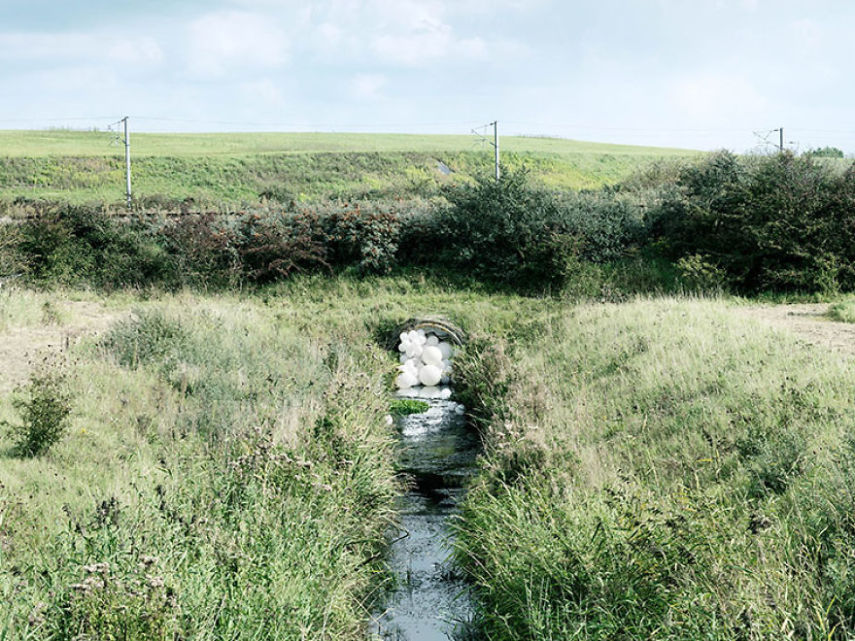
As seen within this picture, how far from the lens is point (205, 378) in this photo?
11.7m

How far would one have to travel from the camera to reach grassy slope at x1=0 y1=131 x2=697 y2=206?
181ft

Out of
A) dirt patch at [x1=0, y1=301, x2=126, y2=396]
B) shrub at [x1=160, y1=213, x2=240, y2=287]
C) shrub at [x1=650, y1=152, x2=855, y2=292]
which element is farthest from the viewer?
shrub at [x1=160, y1=213, x2=240, y2=287]

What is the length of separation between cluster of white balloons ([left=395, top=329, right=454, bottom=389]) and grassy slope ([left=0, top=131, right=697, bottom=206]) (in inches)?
1003

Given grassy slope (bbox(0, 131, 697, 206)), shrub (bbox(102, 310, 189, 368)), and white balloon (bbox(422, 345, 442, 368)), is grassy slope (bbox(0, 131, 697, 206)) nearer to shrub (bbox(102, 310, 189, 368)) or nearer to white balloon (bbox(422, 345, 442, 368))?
white balloon (bbox(422, 345, 442, 368))

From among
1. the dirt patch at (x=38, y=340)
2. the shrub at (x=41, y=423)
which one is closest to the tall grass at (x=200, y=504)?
the shrub at (x=41, y=423)

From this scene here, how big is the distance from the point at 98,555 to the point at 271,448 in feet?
7.62

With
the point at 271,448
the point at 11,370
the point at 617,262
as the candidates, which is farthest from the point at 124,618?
the point at 617,262

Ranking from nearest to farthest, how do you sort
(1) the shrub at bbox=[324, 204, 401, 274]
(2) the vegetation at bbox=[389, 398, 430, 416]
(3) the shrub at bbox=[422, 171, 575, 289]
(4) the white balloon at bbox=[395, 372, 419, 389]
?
(2) the vegetation at bbox=[389, 398, 430, 416], (4) the white balloon at bbox=[395, 372, 419, 389], (3) the shrub at bbox=[422, 171, 575, 289], (1) the shrub at bbox=[324, 204, 401, 274]

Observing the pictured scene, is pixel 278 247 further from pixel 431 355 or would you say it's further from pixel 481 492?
pixel 481 492

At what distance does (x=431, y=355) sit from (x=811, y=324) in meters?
7.73

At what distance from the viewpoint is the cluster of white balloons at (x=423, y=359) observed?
57.7 feet

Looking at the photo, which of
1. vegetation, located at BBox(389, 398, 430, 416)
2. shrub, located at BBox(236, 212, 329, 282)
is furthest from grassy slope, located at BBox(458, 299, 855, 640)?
shrub, located at BBox(236, 212, 329, 282)

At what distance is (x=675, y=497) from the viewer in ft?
22.2

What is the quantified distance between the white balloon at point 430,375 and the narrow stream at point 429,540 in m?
3.15
